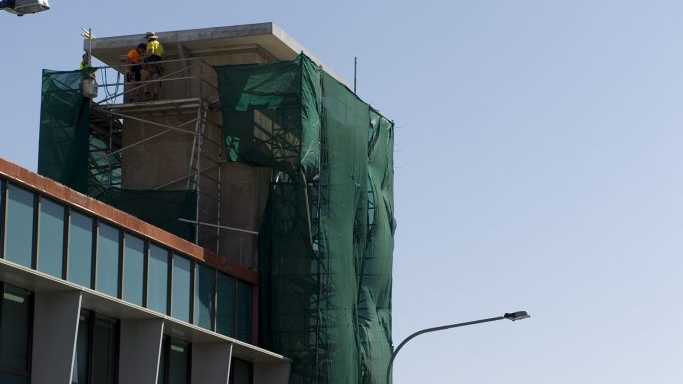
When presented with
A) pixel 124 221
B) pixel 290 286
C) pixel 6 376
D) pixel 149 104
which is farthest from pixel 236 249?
pixel 6 376

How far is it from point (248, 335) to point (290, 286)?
6.04 ft

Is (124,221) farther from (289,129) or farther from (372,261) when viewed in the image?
(372,261)

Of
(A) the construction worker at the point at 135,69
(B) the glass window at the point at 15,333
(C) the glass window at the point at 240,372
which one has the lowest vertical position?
(B) the glass window at the point at 15,333

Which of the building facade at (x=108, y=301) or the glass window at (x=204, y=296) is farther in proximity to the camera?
the glass window at (x=204, y=296)

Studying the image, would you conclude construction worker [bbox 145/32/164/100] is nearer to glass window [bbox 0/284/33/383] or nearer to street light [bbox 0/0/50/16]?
glass window [bbox 0/284/33/383]

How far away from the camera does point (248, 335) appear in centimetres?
4241

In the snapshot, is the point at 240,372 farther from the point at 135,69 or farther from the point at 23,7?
the point at 23,7

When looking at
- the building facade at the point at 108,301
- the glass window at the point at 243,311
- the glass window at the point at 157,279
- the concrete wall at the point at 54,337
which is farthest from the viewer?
the glass window at the point at 243,311

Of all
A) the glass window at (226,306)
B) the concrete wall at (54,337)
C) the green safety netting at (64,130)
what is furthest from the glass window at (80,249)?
the green safety netting at (64,130)

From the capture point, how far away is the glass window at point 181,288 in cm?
3822

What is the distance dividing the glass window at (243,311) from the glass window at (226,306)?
0.32 m

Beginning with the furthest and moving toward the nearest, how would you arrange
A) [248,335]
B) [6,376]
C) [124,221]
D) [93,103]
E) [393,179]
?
1. [393,179]
2. [93,103]
3. [248,335]
4. [124,221]
5. [6,376]

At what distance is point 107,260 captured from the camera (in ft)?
115

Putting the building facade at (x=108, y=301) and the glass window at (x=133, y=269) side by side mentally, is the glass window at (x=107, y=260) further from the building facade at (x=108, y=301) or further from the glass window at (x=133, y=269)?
the glass window at (x=133, y=269)
